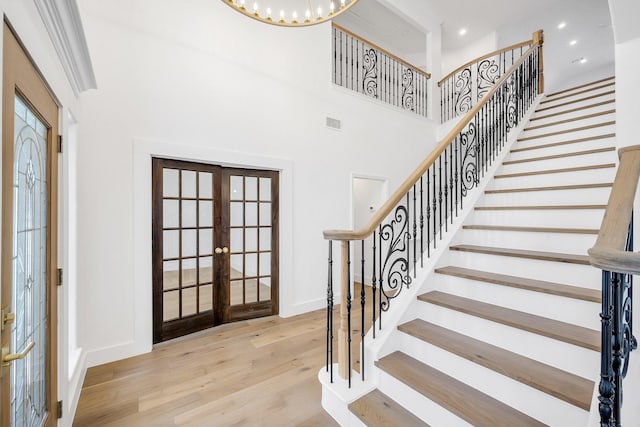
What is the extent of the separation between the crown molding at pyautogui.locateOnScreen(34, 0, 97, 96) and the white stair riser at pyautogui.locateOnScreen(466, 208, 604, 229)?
10.8 feet

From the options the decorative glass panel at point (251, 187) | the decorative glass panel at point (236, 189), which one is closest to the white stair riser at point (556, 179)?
the decorative glass panel at point (251, 187)

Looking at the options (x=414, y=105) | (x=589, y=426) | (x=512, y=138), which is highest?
(x=414, y=105)

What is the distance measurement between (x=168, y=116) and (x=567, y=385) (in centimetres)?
364

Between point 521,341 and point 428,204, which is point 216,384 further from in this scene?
point 428,204

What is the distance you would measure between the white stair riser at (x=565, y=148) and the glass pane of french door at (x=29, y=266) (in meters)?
4.26

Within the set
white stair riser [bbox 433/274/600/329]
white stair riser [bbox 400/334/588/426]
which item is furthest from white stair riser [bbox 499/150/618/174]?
white stair riser [bbox 400/334/588/426]

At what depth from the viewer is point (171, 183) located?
296 centimetres

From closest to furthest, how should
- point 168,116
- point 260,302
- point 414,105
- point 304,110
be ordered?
1. point 168,116
2. point 260,302
3. point 304,110
4. point 414,105

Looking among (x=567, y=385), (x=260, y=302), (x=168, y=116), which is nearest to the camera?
(x=567, y=385)

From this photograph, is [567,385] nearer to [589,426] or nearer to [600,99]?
[589,426]

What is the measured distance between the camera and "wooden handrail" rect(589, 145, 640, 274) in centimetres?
77

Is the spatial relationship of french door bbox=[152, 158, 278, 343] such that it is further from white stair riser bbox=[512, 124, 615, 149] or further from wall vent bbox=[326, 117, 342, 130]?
white stair riser bbox=[512, 124, 615, 149]

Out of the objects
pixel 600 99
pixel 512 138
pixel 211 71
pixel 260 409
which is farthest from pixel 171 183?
pixel 600 99

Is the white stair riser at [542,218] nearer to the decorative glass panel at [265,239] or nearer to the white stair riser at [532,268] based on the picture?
the white stair riser at [532,268]
